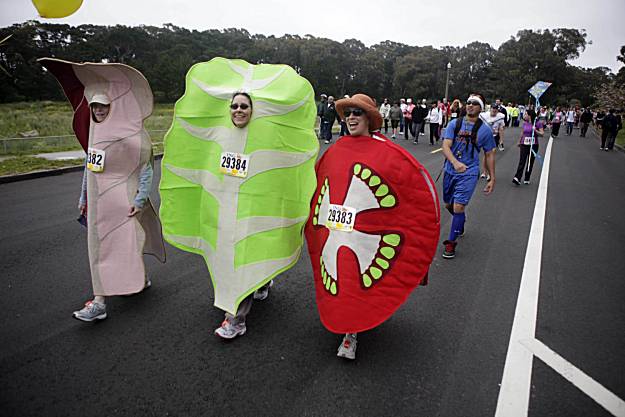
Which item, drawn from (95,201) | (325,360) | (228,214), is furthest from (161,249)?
(325,360)

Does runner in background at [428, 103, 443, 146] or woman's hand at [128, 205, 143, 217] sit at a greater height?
runner in background at [428, 103, 443, 146]

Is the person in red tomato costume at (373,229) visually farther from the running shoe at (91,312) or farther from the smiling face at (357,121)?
the running shoe at (91,312)

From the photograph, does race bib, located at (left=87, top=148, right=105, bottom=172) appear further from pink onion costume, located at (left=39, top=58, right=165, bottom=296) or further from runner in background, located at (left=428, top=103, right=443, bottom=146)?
runner in background, located at (left=428, top=103, right=443, bottom=146)

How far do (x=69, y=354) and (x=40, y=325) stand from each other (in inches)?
23.8

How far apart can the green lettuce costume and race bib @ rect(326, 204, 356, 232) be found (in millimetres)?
250

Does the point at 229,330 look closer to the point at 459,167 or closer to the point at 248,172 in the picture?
the point at 248,172

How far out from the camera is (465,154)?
16.0 feet

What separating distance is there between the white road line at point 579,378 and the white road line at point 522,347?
0.09 metres

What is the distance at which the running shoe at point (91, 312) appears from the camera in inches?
129

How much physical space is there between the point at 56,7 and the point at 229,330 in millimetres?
2769

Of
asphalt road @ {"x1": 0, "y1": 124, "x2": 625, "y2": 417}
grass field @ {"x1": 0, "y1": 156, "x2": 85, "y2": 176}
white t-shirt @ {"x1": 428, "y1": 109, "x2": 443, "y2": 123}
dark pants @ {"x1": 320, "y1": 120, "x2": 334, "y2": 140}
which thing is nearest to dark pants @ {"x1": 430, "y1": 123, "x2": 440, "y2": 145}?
white t-shirt @ {"x1": 428, "y1": 109, "x2": 443, "y2": 123}

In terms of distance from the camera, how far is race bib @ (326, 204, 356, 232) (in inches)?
108

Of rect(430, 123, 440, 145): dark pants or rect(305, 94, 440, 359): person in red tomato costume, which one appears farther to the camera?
rect(430, 123, 440, 145): dark pants

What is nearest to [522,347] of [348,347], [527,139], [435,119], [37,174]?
[348,347]
